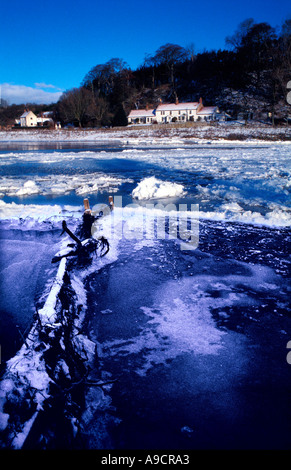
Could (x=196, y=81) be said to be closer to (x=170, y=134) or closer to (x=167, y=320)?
(x=170, y=134)

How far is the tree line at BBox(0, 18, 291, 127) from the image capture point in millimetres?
52844

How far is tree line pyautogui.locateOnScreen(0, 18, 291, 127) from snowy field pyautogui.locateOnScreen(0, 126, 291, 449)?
1871 inches

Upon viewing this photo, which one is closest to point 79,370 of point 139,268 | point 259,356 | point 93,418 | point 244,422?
point 93,418

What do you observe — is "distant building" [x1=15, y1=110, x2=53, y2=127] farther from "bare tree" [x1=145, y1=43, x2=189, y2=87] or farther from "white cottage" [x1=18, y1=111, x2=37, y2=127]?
"bare tree" [x1=145, y1=43, x2=189, y2=87]

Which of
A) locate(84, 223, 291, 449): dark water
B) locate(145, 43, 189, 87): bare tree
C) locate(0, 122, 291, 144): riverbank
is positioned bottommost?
locate(84, 223, 291, 449): dark water

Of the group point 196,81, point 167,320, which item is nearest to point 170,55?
point 196,81

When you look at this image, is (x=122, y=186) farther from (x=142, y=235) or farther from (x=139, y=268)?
(x=139, y=268)

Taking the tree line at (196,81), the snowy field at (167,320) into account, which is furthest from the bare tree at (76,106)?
the snowy field at (167,320)

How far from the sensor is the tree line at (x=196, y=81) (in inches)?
2080

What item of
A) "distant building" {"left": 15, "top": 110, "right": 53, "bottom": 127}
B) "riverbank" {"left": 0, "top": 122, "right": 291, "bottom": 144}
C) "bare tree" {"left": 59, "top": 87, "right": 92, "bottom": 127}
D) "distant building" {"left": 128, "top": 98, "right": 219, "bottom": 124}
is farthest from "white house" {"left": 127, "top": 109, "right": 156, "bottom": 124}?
"distant building" {"left": 15, "top": 110, "right": 53, "bottom": 127}

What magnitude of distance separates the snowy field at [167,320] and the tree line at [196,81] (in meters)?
47.5

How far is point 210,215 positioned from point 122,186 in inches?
244

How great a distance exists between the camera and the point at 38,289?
17.0 feet

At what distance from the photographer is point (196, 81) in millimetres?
67688
